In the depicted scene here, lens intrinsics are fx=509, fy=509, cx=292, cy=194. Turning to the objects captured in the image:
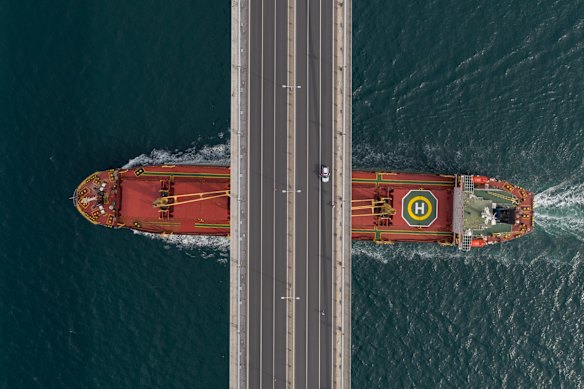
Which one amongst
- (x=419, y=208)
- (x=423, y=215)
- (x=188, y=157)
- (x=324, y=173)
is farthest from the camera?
(x=188, y=157)

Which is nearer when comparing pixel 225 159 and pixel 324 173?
pixel 324 173

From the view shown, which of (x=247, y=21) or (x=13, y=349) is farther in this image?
(x=13, y=349)

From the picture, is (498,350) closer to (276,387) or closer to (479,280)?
(479,280)

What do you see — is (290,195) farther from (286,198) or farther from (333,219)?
(333,219)

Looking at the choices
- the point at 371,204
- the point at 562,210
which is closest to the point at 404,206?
the point at 371,204

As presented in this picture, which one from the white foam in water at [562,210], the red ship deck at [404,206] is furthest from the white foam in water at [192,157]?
the white foam in water at [562,210]

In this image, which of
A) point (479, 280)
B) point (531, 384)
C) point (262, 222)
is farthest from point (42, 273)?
point (531, 384)
